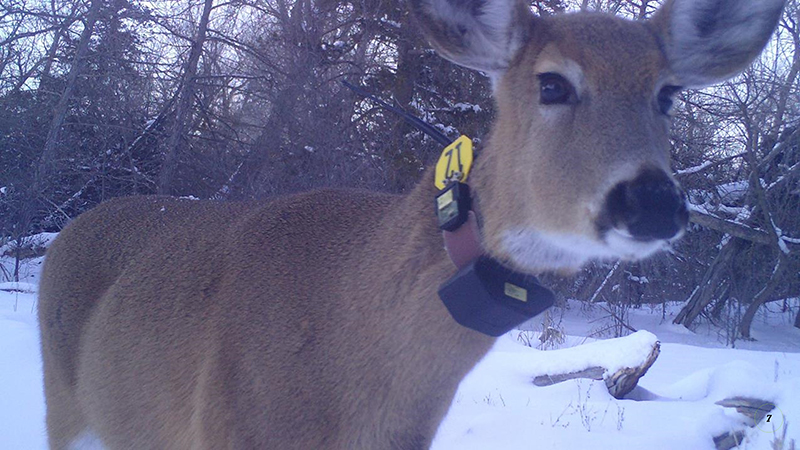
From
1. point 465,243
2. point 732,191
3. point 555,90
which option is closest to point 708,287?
point 732,191

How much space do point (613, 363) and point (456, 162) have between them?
439 cm

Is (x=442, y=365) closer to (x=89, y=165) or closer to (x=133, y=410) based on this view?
(x=133, y=410)

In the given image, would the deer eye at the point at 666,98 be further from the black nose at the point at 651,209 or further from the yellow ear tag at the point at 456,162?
the yellow ear tag at the point at 456,162

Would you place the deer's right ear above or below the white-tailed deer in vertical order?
above

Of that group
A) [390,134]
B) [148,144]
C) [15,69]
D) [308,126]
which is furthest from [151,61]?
[390,134]

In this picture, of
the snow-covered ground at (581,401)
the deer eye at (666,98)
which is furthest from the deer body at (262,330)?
the snow-covered ground at (581,401)

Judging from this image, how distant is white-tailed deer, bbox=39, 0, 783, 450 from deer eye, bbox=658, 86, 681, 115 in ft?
0.04

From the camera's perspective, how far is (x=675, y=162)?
42.5 feet

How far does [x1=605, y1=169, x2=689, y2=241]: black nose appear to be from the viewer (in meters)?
1.89

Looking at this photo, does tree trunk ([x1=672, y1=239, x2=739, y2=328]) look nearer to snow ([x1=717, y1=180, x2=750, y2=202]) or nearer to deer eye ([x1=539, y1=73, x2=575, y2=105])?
snow ([x1=717, y1=180, x2=750, y2=202])

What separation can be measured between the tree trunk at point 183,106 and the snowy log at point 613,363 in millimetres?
10024

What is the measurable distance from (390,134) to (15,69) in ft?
Answer: 27.8

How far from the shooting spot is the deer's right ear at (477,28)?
96.7 inches

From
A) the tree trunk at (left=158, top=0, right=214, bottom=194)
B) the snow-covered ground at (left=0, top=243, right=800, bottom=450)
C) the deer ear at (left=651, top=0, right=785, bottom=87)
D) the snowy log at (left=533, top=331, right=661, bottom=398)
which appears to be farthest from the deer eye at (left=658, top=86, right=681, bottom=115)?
the tree trunk at (left=158, top=0, right=214, bottom=194)
